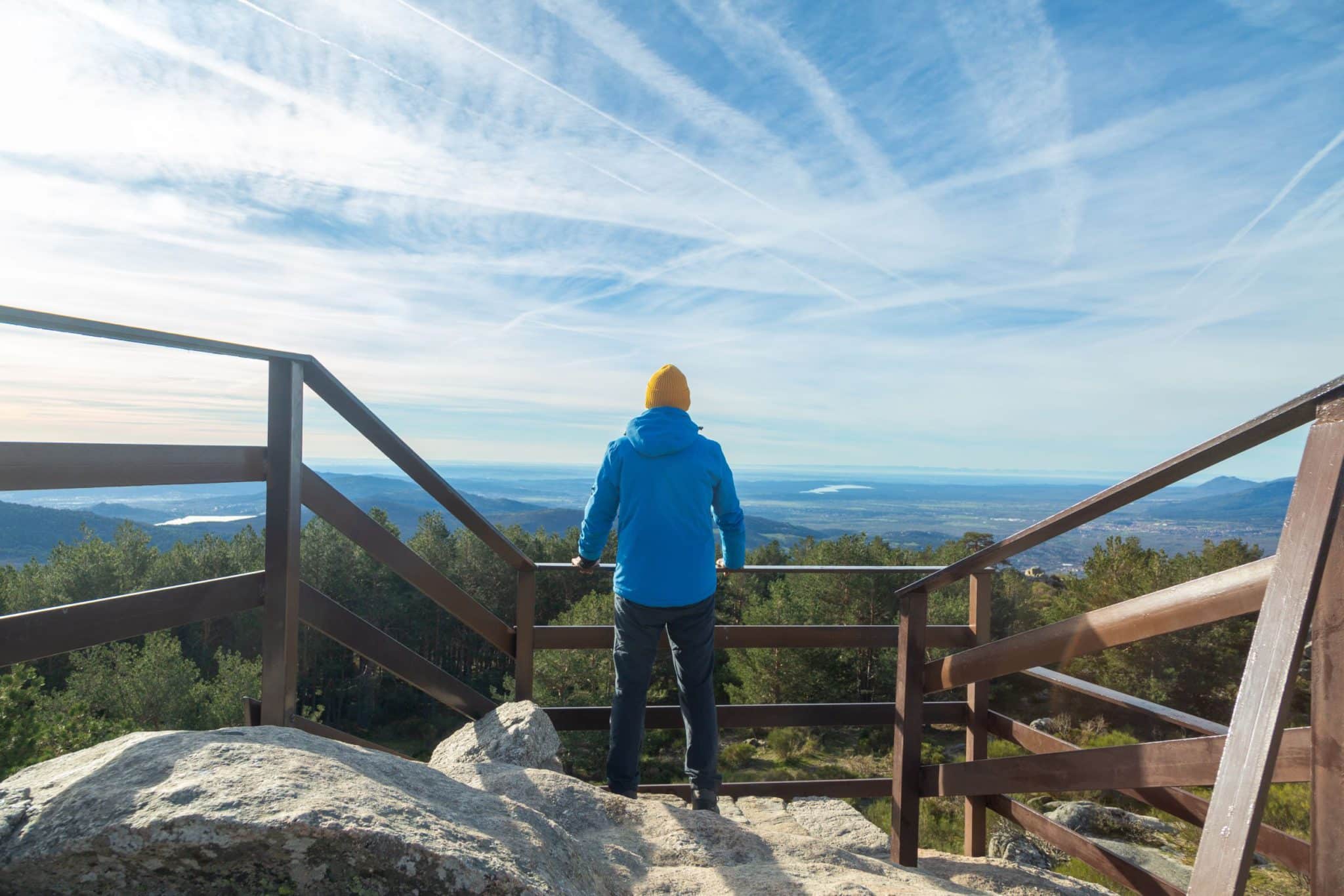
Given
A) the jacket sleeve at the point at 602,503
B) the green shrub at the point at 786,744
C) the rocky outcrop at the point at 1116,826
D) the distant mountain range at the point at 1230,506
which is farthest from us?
the distant mountain range at the point at 1230,506

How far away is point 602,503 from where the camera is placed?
11.9ft

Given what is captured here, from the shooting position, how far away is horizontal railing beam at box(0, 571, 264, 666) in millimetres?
1792

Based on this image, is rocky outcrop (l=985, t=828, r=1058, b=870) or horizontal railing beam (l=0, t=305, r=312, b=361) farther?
rocky outcrop (l=985, t=828, r=1058, b=870)

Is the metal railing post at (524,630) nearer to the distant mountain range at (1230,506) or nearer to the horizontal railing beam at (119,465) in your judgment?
the horizontal railing beam at (119,465)

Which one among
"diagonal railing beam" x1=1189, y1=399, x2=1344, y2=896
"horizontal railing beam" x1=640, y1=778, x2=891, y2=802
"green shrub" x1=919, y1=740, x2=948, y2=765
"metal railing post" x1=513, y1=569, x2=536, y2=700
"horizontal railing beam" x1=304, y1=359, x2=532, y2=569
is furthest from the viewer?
"green shrub" x1=919, y1=740, x2=948, y2=765

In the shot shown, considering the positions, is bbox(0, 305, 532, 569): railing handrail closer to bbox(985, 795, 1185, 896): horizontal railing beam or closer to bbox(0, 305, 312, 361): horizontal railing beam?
bbox(0, 305, 312, 361): horizontal railing beam

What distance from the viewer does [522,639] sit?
3.86m

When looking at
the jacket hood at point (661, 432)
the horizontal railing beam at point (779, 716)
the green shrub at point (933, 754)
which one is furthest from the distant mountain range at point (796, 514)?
the green shrub at point (933, 754)

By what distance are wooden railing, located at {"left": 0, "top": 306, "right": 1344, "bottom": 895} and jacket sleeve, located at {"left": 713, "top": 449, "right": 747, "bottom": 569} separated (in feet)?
0.56

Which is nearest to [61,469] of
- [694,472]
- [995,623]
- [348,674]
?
[694,472]

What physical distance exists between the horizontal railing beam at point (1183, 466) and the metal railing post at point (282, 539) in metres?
2.51

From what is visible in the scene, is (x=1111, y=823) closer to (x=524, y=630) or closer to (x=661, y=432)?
(x=524, y=630)

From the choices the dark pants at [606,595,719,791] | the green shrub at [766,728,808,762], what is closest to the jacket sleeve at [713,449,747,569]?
the dark pants at [606,595,719,791]

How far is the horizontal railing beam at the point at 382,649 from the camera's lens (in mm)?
2850
